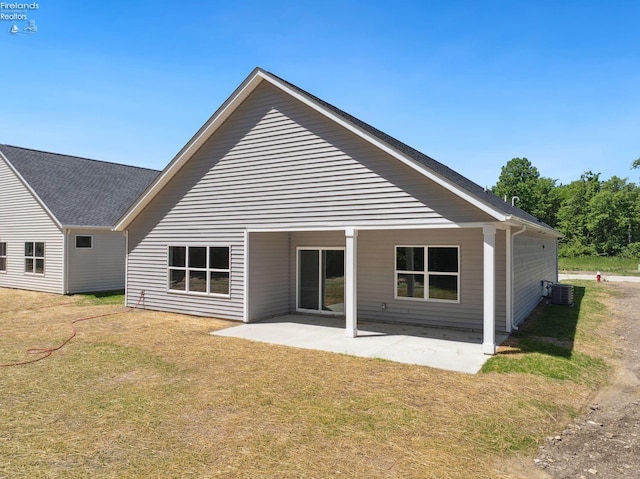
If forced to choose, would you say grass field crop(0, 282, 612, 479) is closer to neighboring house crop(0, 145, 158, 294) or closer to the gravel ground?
the gravel ground

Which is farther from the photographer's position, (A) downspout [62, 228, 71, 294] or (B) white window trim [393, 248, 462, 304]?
(A) downspout [62, 228, 71, 294]

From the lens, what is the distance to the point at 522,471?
4254 millimetres

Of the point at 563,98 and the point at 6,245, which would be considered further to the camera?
the point at 6,245

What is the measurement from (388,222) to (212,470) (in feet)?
23.1

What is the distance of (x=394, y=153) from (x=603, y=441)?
6.74 meters

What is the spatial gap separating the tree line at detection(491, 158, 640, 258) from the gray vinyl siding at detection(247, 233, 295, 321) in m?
38.6

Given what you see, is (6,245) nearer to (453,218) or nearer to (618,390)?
(453,218)

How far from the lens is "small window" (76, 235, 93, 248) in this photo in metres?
19.2

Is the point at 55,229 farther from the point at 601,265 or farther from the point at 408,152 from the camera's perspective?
the point at 601,265

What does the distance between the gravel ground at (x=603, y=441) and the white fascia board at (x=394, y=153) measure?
376 cm

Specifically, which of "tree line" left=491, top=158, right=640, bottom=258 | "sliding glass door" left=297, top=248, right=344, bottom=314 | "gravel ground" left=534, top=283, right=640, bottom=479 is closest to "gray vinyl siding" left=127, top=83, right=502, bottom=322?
"sliding glass door" left=297, top=248, right=344, bottom=314

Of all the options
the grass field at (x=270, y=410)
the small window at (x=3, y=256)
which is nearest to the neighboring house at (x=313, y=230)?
the grass field at (x=270, y=410)

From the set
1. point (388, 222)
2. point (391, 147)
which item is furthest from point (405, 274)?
point (391, 147)

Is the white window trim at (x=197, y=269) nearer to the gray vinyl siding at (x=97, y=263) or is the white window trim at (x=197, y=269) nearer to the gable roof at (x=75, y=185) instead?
the gable roof at (x=75, y=185)
